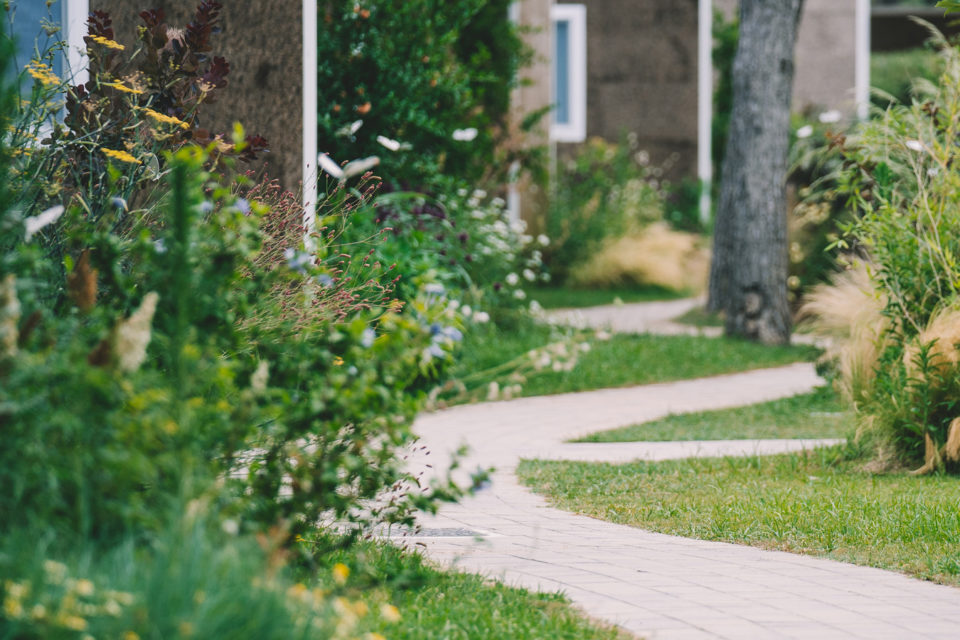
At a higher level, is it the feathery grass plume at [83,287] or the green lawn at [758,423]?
the feathery grass plume at [83,287]

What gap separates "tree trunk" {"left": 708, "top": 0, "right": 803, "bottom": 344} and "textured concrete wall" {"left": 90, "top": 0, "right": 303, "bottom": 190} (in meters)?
6.29

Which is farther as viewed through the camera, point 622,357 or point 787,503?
point 622,357

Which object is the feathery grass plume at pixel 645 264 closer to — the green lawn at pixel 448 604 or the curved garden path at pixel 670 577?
the curved garden path at pixel 670 577

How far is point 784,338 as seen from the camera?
11.9 m

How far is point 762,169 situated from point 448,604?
351 inches

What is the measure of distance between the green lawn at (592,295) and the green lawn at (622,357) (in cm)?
345

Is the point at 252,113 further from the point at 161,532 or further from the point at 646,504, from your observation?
the point at 161,532

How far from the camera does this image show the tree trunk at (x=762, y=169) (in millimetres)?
11680

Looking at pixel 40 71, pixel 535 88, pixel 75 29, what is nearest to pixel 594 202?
pixel 535 88

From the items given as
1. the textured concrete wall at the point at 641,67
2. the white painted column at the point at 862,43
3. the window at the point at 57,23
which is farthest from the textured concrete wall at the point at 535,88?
the window at the point at 57,23

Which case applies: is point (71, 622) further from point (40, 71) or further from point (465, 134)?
point (465, 134)

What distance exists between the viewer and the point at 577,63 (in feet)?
64.0

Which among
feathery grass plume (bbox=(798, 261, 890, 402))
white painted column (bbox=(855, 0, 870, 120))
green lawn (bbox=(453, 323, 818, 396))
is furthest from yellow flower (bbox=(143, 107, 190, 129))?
white painted column (bbox=(855, 0, 870, 120))

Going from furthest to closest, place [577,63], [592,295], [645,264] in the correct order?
[577,63] < [645,264] < [592,295]
